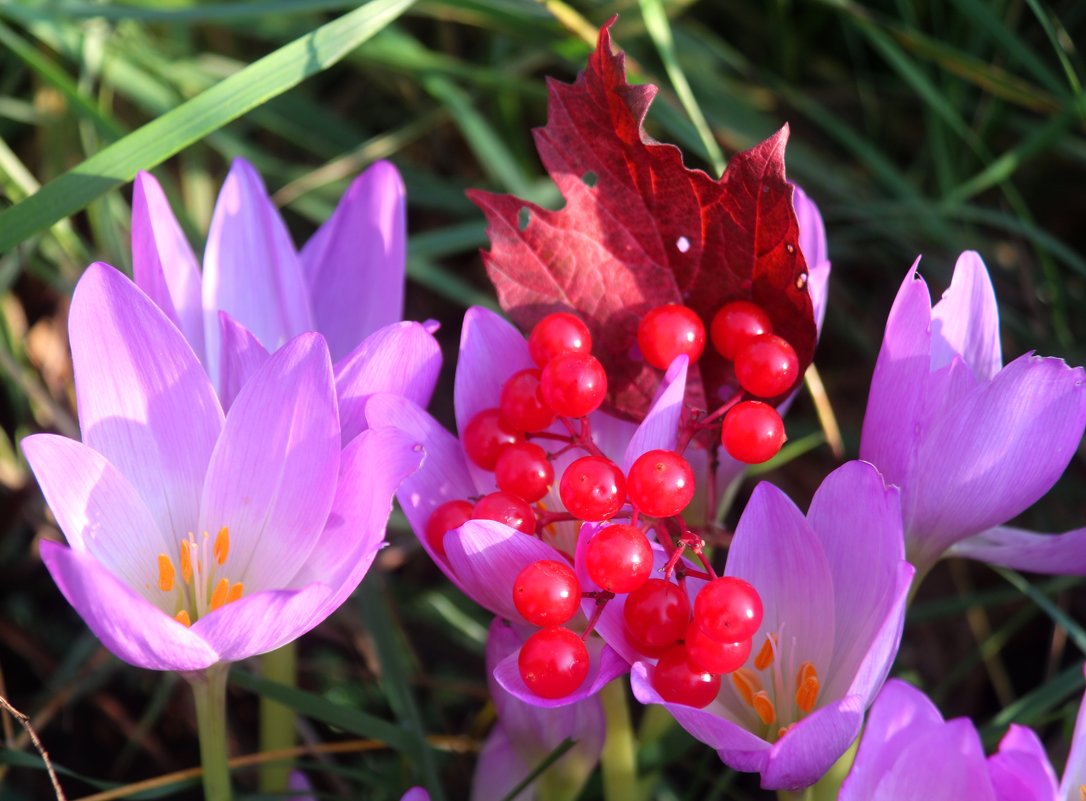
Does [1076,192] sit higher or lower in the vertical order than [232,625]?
lower

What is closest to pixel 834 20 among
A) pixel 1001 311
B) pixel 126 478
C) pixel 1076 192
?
pixel 1076 192

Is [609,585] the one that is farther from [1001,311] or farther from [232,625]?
[1001,311]

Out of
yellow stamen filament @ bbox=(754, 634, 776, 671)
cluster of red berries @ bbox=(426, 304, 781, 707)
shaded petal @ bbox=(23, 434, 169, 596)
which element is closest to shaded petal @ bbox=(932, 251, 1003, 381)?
cluster of red berries @ bbox=(426, 304, 781, 707)

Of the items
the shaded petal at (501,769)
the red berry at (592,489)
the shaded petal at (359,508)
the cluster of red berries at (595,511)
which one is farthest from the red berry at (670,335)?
the shaded petal at (501,769)

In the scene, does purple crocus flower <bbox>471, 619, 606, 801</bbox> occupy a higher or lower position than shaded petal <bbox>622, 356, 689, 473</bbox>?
lower

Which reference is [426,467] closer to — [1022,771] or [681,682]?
[681,682]

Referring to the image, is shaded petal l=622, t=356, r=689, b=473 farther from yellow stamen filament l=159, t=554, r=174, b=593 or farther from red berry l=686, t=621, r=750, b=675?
yellow stamen filament l=159, t=554, r=174, b=593

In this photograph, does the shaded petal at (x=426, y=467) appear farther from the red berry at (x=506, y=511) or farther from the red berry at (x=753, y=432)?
the red berry at (x=753, y=432)
